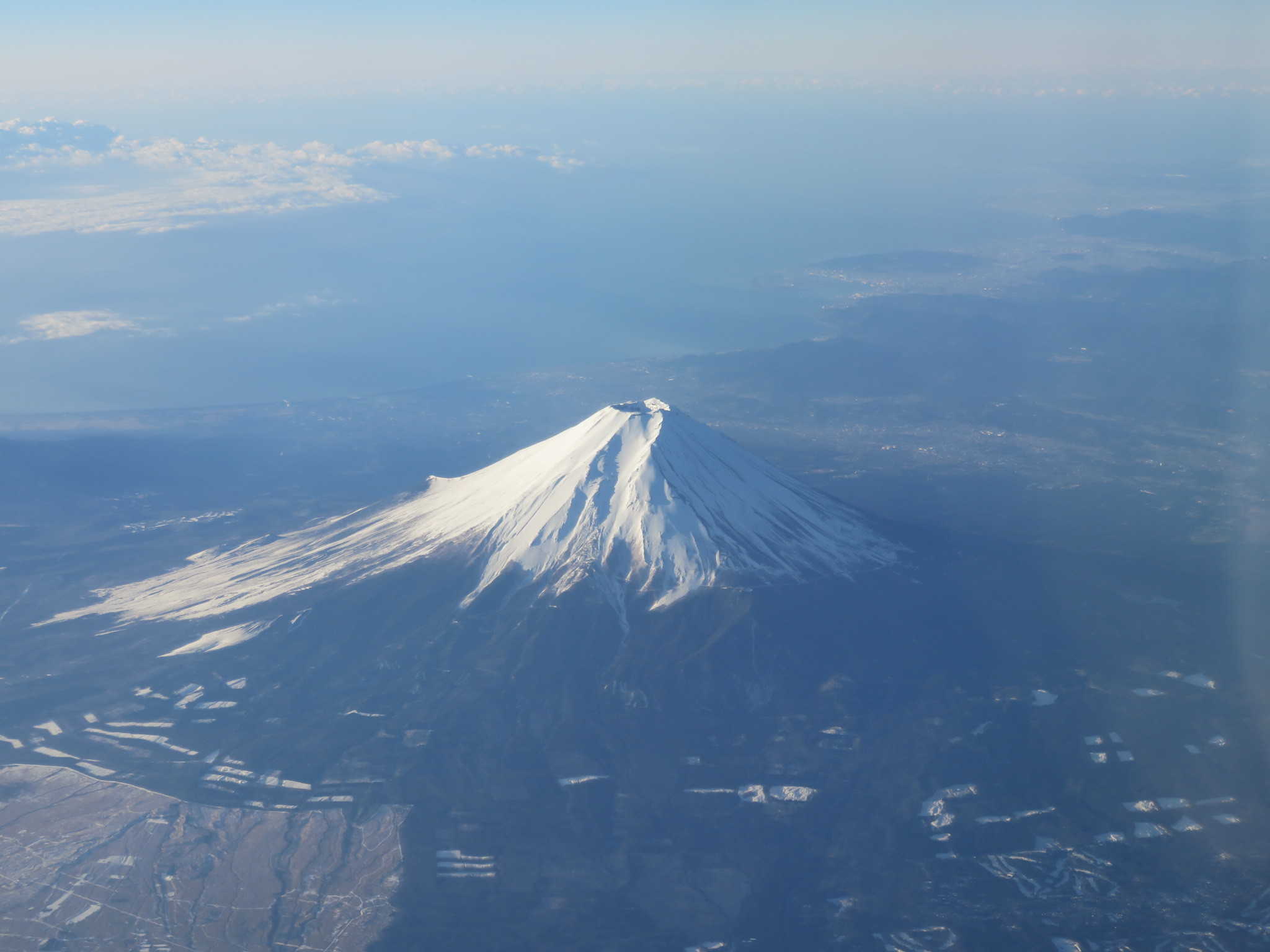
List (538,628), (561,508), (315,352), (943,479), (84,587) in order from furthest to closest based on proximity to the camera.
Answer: (315,352) → (943,479) → (84,587) → (561,508) → (538,628)

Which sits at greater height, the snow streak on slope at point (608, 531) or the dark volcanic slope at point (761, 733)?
the snow streak on slope at point (608, 531)

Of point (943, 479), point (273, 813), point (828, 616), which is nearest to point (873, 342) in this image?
point (943, 479)

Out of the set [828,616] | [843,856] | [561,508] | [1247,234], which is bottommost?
[843,856]

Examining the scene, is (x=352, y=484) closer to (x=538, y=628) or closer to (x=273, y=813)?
(x=538, y=628)

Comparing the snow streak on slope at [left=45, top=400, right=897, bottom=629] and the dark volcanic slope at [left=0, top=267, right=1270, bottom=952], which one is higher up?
the snow streak on slope at [left=45, top=400, right=897, bottom=629]

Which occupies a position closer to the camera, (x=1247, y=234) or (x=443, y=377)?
(x=443, y=377)

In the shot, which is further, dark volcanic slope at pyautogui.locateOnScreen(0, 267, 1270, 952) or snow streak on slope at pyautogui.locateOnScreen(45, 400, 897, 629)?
snow streak on slope at pyautogui.locateOnScreen(45, 400, 897, 629)

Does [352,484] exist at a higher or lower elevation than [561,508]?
lower

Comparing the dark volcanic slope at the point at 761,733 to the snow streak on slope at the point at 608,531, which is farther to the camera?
the snow streak on slope at the point at 608,531

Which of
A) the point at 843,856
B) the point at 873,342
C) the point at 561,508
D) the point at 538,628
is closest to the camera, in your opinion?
the point at 843,856
